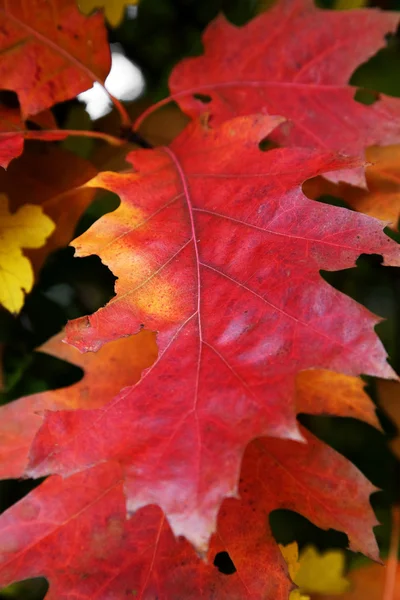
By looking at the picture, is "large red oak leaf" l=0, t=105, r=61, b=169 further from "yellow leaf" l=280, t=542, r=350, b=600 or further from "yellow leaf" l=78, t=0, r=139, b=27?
"yellow leaf" l=280, t=542, r=350, b=600

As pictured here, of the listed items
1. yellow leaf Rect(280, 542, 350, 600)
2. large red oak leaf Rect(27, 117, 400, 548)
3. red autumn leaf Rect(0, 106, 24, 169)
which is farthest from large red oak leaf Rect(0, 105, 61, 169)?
yellow leaf Rect(280, 542, 350, 600)

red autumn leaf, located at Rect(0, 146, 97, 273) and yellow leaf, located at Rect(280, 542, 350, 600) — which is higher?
red autumn leaf, located at Rect(0, 146, 97, 273)

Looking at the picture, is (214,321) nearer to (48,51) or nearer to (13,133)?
(13,133)

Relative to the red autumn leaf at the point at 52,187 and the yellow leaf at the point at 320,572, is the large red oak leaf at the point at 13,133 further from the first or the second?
the yellow leaf at the point at 320,572

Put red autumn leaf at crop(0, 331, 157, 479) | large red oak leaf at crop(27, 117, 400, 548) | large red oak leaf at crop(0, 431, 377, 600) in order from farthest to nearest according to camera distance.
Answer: red autumn leaf at crop(0, 331, 157, 479) → large red oak leaf at crop(0, 431, 377, 600) → large red oak leaf at crop(27, 117, 400, 548)

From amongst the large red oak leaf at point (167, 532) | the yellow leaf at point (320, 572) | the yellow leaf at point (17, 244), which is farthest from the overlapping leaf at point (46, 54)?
the yellow leaf at point (320, 572)

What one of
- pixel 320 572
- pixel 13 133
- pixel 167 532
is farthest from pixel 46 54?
pixel 320 572
